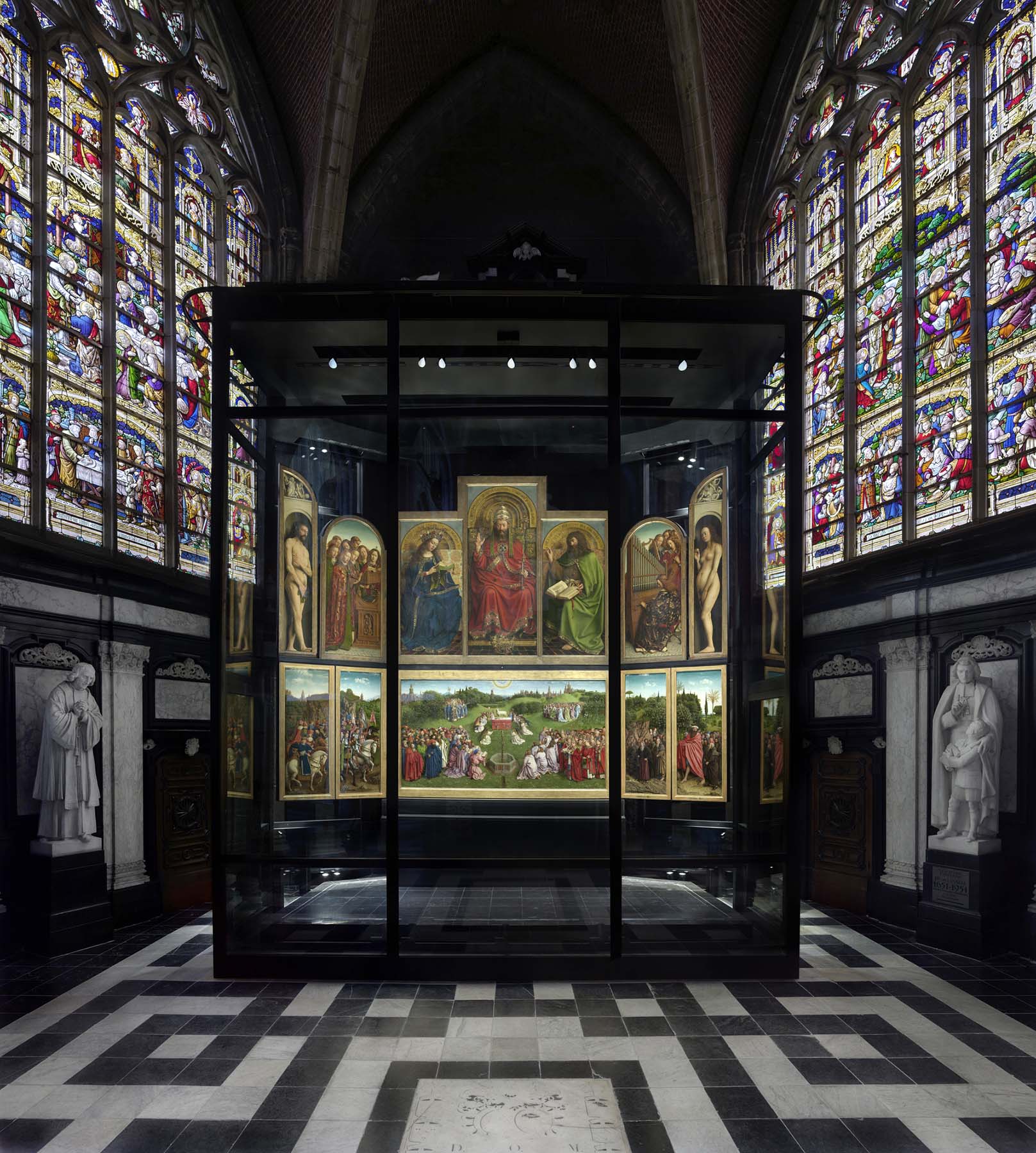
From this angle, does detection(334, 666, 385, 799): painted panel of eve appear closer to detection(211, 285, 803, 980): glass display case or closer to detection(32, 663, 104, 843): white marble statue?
detection(211, 285, 803, 980): glass display case

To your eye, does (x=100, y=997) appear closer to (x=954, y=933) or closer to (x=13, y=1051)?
(x=13, y=1051)

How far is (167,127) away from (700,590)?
896 centimetres

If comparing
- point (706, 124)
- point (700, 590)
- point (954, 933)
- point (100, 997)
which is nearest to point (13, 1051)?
point (100, 997)

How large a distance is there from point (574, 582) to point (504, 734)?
1386 mm

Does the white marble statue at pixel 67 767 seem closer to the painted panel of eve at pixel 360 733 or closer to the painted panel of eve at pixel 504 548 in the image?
the painted panel of eve at pixel 360 733

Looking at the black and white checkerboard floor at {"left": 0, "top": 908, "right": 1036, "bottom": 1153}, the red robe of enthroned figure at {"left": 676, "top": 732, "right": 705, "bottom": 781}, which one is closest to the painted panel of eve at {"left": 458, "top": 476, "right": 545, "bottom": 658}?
the red robe of enthroned figure at {"left": 676, "top": 732, "right": 705, "bottom": 781}

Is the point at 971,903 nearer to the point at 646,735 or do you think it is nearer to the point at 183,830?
the point at 646,735

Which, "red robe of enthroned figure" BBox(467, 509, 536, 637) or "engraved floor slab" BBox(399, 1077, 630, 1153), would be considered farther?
"red robe of enthroned figure" BBox(467, 509, 536, 637)

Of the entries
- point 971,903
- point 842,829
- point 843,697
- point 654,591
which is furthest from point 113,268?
point 971,903

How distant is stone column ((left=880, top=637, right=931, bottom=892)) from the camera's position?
891 cm

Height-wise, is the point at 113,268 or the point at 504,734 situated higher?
the point at 113,268

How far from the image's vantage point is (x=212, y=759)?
22.8ft

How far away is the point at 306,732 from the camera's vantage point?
279 inches

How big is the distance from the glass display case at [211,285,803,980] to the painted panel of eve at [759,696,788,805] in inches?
0.7
